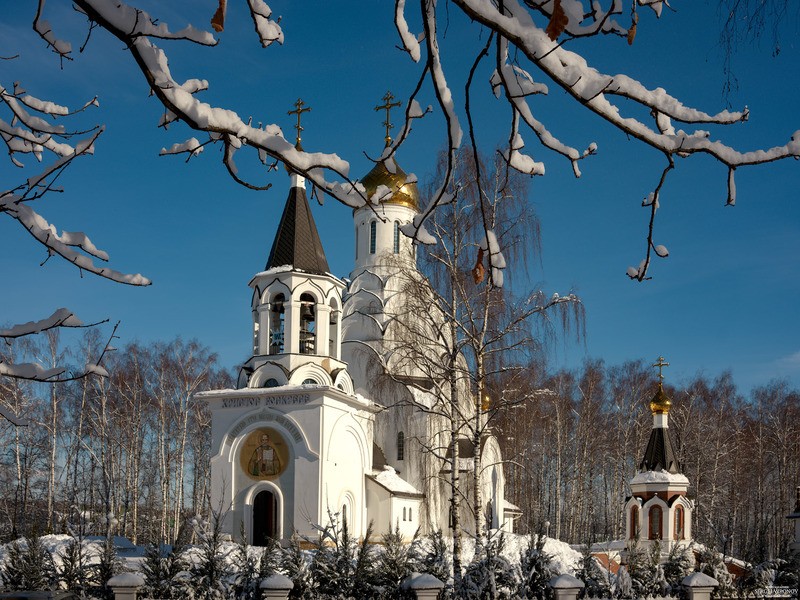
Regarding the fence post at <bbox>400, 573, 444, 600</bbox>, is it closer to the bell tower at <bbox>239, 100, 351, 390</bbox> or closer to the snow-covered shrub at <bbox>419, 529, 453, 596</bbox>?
the snow-covered shrub at <bbox>419, 529, 453, 596</bbox>

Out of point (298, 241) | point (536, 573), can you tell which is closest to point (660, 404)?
point (298, 241)

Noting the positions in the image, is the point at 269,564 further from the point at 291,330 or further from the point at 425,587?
the point at 291,330

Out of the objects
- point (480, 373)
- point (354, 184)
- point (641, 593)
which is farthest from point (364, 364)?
point (354, 184)

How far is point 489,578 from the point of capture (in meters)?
11.2

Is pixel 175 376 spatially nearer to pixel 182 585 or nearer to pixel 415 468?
pixel 415 468

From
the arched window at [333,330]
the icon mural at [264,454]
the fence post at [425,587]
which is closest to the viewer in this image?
the fence post at [425,587]

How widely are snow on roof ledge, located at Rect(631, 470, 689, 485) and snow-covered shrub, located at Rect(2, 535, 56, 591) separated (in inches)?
655

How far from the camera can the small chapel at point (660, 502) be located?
23.7 m

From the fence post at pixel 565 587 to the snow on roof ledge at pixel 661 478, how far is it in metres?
14.2

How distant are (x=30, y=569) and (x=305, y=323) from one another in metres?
10.7

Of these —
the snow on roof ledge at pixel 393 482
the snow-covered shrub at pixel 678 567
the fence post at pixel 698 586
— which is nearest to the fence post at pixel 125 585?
the fence post at pixel 698 586

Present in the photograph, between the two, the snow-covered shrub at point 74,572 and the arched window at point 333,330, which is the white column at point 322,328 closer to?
the arched window at point 333,330

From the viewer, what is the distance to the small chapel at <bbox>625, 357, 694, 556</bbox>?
23.7 metres

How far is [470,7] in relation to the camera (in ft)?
7.27
